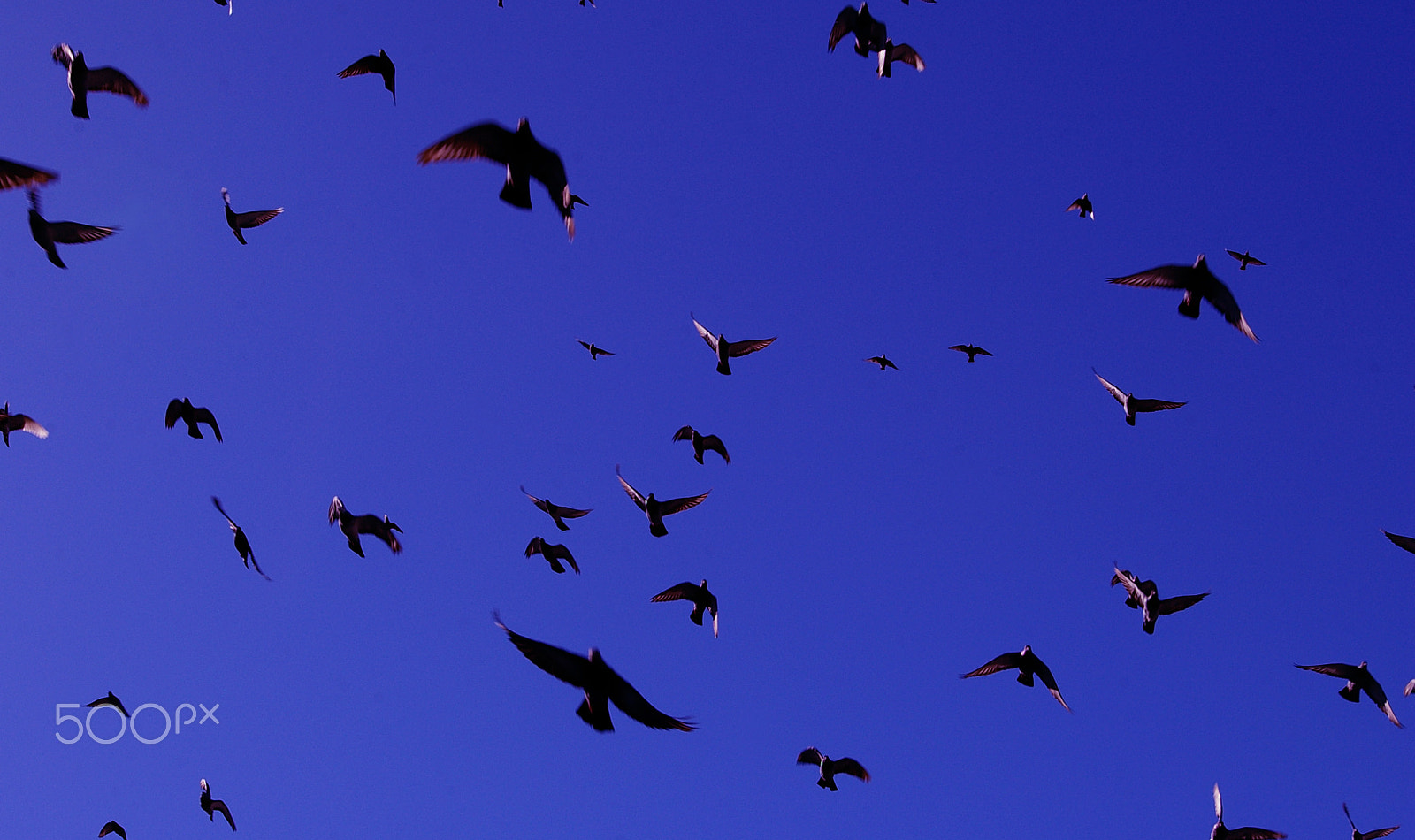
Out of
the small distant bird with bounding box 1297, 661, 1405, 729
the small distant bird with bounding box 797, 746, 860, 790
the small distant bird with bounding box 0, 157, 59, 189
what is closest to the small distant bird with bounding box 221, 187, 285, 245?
the small distant bird with bounding box 0, 157, 59, 189

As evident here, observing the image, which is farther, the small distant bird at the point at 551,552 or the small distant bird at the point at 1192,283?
the small distant bird at the point at 551,552

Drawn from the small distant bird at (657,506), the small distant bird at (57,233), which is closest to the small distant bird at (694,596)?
the small distant bird at (657,506)

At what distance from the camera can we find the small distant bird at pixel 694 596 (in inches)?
813

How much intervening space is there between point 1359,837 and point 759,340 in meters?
13.7

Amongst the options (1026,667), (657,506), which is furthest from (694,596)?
(1026,667)

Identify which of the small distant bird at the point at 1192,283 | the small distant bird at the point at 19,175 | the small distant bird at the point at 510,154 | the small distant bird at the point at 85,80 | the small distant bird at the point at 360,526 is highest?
the small distant bird at the point at 85,80

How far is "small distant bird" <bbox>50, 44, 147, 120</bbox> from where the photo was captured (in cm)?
1614

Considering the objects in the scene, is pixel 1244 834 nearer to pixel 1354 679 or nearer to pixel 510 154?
pixel 1354 679

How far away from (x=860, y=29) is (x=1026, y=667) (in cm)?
1174

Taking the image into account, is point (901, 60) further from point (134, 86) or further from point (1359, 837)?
point (1359, 837)

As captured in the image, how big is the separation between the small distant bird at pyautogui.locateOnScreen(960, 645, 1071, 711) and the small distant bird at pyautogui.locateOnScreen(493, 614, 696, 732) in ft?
30.4

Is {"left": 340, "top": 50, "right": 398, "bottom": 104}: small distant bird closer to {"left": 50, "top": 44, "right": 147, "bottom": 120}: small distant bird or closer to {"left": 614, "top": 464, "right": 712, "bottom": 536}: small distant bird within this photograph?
{"left": 50, "top": 44, "right": 147, "bottom": 120}: small distant bird

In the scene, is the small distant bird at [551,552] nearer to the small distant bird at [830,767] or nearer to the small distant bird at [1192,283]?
the small distant bird at [830,767]

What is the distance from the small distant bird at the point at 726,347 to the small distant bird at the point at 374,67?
7.59 m
